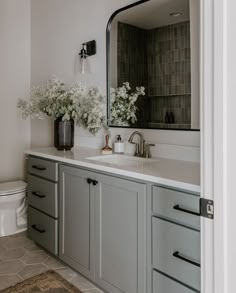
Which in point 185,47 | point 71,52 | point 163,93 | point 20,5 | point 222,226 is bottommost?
point 222,226

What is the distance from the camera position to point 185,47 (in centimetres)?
211

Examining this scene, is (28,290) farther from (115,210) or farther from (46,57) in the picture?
(46,57)

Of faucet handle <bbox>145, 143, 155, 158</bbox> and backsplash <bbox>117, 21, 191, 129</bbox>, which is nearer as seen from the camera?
backsplash <bbox>117, 21, 191, 129</bbox>

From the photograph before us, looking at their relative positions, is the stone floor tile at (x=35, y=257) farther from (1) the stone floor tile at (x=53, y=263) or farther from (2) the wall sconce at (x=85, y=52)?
(2) the wall sconce at (x=85, y=52)

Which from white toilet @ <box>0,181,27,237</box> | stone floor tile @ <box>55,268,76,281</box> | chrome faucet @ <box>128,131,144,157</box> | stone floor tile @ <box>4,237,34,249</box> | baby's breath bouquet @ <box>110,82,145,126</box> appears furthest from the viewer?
white toilet @ <box>0,181,27,237</box>

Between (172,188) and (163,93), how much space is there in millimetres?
959

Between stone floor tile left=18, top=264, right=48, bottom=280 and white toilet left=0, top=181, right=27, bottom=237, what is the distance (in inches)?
31.9

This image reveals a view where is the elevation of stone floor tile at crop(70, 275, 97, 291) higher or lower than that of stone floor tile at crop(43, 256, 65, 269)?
lower

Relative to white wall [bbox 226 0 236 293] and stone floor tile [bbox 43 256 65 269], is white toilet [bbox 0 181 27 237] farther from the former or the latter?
white wall [bbox 226 0 236 293]

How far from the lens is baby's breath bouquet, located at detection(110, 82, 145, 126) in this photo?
2.51 metres

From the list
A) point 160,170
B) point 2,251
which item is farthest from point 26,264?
point 160,170

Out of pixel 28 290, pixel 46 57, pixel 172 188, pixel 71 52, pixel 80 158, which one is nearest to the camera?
pixel 172 188

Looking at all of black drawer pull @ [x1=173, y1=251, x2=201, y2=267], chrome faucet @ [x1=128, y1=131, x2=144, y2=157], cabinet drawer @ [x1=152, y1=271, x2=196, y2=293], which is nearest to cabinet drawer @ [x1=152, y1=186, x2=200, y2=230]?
black drawer pull @ [x1=173, y1=251, x2=201, y2=267]

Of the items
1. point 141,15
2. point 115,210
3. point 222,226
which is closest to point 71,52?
point 141,15
